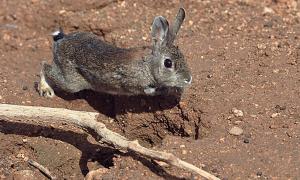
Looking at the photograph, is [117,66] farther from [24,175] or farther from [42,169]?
[24,175]

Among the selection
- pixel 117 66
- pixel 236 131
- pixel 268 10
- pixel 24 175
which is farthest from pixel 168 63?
pixel 268 10

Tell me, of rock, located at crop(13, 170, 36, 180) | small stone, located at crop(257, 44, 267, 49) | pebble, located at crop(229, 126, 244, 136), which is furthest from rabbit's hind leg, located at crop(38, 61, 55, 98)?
small stone, located at crop(257, 44, 267, 49)

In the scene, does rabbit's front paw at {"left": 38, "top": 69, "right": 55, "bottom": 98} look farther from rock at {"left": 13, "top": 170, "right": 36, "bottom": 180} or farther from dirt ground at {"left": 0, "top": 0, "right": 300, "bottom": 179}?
rock at {"left": 13, "top": 170, "right": 36, "bottom": 180}

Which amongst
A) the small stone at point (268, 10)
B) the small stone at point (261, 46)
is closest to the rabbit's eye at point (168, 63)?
the small stone at point (261, 46)

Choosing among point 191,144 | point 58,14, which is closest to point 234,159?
point 191,144

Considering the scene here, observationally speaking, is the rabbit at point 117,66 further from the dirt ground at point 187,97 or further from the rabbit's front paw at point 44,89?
the dirt ground at point 187,97

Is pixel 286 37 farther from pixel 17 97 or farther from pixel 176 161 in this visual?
pixel 17 97
